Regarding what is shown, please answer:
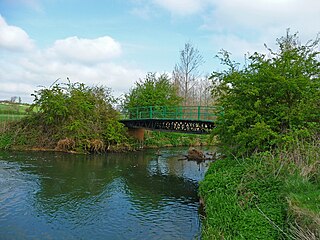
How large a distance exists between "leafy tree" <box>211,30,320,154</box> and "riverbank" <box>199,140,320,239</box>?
39.7 inches

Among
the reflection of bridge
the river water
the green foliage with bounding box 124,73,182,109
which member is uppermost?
the green foliage with bounding box 124,73,182,109

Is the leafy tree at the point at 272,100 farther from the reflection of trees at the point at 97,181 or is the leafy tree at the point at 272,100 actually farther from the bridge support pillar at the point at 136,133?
the bridge support pillar at the point at 136,133

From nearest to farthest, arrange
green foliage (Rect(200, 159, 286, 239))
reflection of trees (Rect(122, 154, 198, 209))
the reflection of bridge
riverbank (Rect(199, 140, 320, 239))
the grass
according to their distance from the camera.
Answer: riverbank (Rect(199, 140, 320, 239)), green foliage (Rect(200, 159, 286, 239)), reflection of trees (Rect(122, 154, 198, 209)), the reflection of bridge, the grass

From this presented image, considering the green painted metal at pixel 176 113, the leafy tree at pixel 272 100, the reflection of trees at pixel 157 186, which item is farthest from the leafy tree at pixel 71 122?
the leafy tree at pixel 272 100

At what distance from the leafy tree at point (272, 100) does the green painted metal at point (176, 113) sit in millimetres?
4911

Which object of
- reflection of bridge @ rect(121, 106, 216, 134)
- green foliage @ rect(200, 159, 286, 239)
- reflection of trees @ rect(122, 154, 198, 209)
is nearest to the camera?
green foliage @ rect(200, 159, 286, 239)

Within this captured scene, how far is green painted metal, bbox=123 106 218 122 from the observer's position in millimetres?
21427

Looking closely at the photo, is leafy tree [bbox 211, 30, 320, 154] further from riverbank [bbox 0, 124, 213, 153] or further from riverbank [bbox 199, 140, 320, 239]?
riverbank [bbox 0, 124, 213, 153]

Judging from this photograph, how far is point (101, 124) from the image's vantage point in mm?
28578

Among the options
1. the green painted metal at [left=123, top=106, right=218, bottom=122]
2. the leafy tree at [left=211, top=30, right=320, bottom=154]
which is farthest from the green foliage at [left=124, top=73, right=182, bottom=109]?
the leafy tree at [left=211, top=30, right=320, bottom=154]

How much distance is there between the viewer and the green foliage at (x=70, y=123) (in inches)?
1043

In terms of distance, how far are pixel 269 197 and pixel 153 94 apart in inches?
1081

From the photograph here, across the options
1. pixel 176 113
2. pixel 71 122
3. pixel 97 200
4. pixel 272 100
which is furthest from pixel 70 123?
pixel 272 100

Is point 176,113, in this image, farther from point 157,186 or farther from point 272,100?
point 272,100
